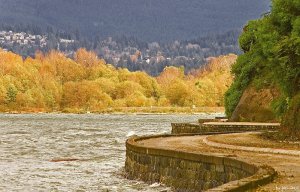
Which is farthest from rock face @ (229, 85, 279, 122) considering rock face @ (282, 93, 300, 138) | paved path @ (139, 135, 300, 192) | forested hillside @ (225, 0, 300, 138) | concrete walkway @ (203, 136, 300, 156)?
concrete walkway @ (203, 136, 300, 156)

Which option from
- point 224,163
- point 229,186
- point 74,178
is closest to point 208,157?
point 224,163

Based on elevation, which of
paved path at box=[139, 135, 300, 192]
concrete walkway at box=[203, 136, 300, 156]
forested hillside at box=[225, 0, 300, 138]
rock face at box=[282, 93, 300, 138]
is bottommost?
paved path at box=[139, 135, 300, 192]

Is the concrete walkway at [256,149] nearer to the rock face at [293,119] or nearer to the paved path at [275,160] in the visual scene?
the paved path at [275,160]

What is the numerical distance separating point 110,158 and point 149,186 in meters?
20.2

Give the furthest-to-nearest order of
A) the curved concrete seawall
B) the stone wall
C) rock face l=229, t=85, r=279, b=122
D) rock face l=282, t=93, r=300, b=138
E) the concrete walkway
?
rock face l=229, t=85, r=279, b=122, the stone wall, rock face l=282, t=93, r=300, b=138, the concrete walkway, the curved concrete seawall

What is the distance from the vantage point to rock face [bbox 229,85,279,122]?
199 ft

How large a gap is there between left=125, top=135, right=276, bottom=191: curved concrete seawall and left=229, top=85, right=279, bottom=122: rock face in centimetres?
3249

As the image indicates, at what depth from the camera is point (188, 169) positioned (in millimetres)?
23766

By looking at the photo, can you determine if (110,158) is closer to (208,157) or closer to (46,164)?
(46,164)

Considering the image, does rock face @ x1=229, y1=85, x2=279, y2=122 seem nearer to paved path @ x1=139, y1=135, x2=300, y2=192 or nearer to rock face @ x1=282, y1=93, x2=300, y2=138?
rock face @ x1=282, y1=93, x2=300, y2=138

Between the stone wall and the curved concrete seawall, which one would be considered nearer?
the curved concrete seawall

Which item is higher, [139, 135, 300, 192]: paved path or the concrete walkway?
the concrete walkway

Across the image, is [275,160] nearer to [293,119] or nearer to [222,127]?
[293,119]

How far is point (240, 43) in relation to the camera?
67.9 m
